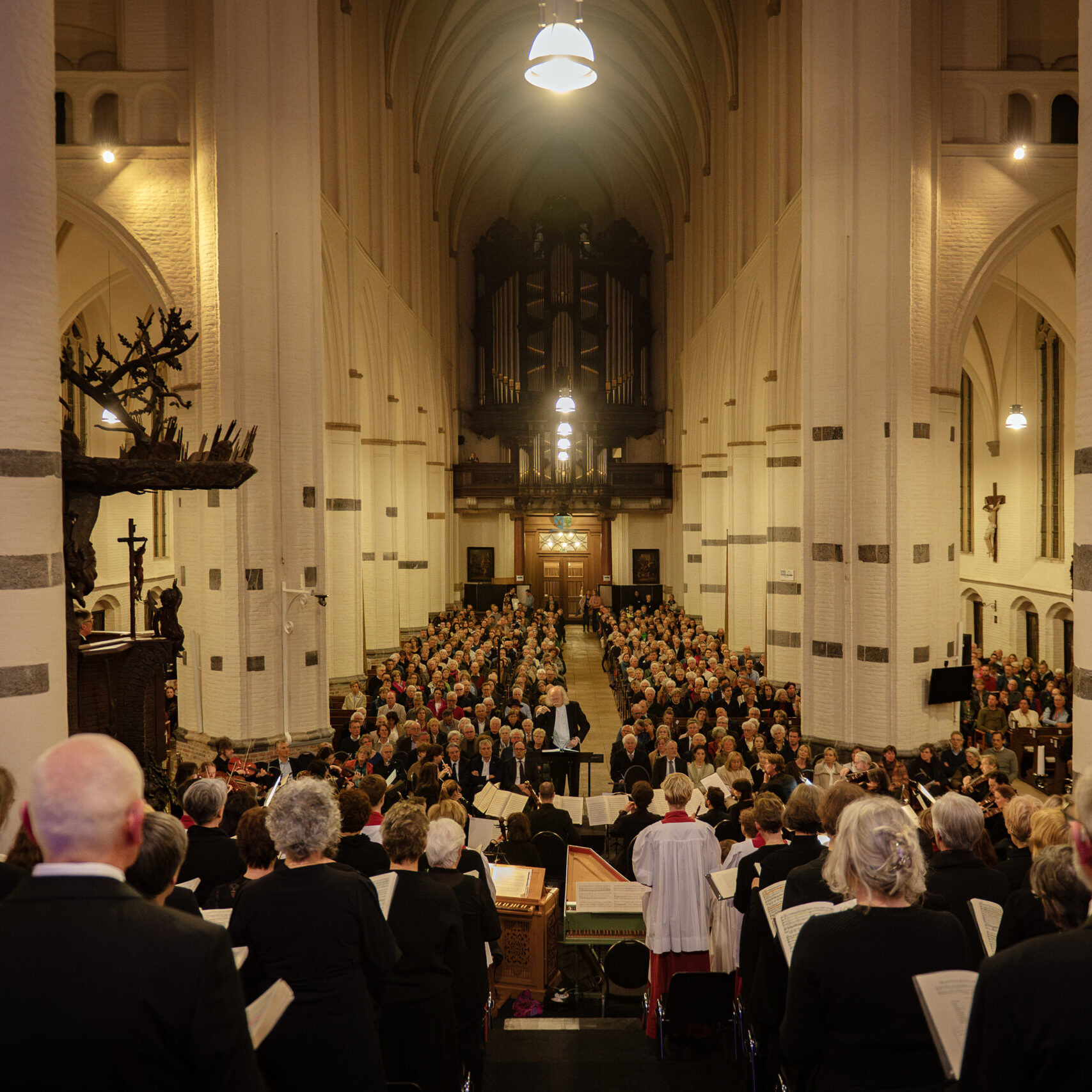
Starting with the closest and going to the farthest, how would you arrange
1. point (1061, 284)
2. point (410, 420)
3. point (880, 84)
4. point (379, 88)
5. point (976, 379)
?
point (880, 84)
point (1061, 284)
point (379, 88)
point (976, 379)
point (410, 420)

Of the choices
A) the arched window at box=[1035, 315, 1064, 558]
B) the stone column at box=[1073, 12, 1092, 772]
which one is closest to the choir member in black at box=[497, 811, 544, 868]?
the stone column at box=[1073, 12, 1092, 772]

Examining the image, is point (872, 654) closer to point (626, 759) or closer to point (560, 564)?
point (626, 759)

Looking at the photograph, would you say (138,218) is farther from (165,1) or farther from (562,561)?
(562,561)

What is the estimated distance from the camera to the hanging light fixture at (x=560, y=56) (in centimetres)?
852

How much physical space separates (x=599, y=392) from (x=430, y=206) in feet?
33.6

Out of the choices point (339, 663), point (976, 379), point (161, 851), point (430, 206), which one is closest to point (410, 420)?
point (430, 206)

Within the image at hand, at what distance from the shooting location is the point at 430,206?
33.2 metres

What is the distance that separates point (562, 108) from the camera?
3897 centimetres

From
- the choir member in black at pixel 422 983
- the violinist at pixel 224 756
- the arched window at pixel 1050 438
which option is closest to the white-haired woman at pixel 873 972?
the choir member in black at pixel 422 983

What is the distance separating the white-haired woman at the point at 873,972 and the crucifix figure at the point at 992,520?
22.9m

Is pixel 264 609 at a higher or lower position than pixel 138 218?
lower

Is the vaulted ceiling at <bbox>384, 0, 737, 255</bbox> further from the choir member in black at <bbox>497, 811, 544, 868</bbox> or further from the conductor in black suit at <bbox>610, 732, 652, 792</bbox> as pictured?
the choir member in black at <bbox>497, 811, 544, 868</bbox>

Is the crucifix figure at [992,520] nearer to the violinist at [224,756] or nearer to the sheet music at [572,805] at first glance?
the sheet music at [572,805]

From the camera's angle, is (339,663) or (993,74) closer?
(993,74)
